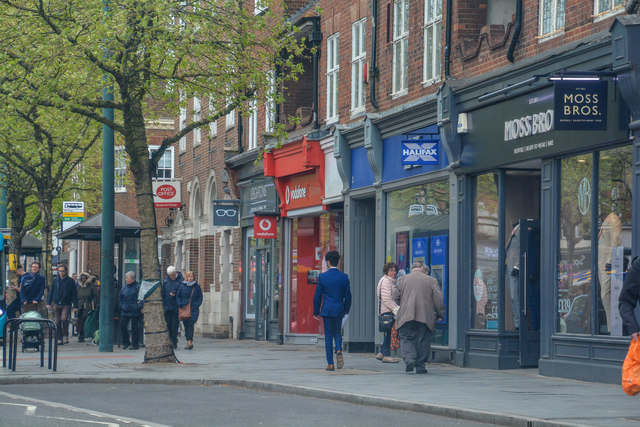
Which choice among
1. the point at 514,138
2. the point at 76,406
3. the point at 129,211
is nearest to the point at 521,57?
the point at 514,138

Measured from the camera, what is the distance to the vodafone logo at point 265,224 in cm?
2972

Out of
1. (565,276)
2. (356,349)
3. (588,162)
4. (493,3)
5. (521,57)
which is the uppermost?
(493,3)

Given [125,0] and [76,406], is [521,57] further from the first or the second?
[76,406]

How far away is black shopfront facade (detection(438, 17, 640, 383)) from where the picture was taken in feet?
50.4

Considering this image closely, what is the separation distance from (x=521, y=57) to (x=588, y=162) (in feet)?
7.96

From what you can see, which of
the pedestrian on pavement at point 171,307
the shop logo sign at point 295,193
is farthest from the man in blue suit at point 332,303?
the shop logo sign at point 295,193

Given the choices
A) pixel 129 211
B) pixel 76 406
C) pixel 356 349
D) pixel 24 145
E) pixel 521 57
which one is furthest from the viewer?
pixel 129 211

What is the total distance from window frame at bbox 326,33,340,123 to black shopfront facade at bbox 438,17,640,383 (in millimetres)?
6583

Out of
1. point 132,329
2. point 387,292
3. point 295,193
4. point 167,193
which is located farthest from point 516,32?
point 167,193

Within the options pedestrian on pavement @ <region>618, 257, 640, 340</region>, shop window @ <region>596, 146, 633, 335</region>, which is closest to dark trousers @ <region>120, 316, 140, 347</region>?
shop window @ <region>596, 146, 633, 335</region>

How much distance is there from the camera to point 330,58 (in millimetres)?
26750

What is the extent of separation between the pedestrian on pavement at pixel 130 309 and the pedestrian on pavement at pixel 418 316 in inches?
364

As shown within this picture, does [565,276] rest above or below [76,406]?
above

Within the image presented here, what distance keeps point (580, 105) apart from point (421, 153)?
213 inches
